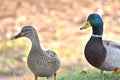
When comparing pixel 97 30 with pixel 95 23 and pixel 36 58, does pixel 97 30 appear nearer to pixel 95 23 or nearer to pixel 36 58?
pixel 95 23

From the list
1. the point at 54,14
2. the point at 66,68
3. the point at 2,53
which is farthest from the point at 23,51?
the point at 54,14

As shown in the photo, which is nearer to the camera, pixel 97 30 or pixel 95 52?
pixel 95 52

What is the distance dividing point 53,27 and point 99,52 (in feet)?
25.9

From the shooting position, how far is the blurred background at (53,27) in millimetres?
13250

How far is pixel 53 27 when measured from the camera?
50.1 ft

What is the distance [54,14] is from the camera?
1598 centimetres

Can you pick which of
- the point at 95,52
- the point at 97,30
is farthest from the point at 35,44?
the point at 97,30

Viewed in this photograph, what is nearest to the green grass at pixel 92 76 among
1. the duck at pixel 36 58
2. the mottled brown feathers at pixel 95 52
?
the mottled brown feathers at pixel 95 52

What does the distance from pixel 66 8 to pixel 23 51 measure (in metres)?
3.06

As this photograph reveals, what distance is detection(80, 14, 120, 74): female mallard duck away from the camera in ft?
24.1

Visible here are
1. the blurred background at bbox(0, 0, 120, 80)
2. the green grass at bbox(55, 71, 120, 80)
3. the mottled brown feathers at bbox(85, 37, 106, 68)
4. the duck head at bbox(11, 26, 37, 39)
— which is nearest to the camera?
the duck head at bbox(11, 26, 37, 39)

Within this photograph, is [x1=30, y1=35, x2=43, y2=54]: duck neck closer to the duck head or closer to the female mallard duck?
the duck head

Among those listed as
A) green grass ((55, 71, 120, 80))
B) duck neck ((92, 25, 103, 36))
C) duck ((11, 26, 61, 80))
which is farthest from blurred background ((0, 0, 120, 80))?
duck ((11, 26, 61, 80))

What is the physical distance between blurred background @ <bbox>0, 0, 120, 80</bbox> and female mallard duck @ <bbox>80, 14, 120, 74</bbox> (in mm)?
4899
